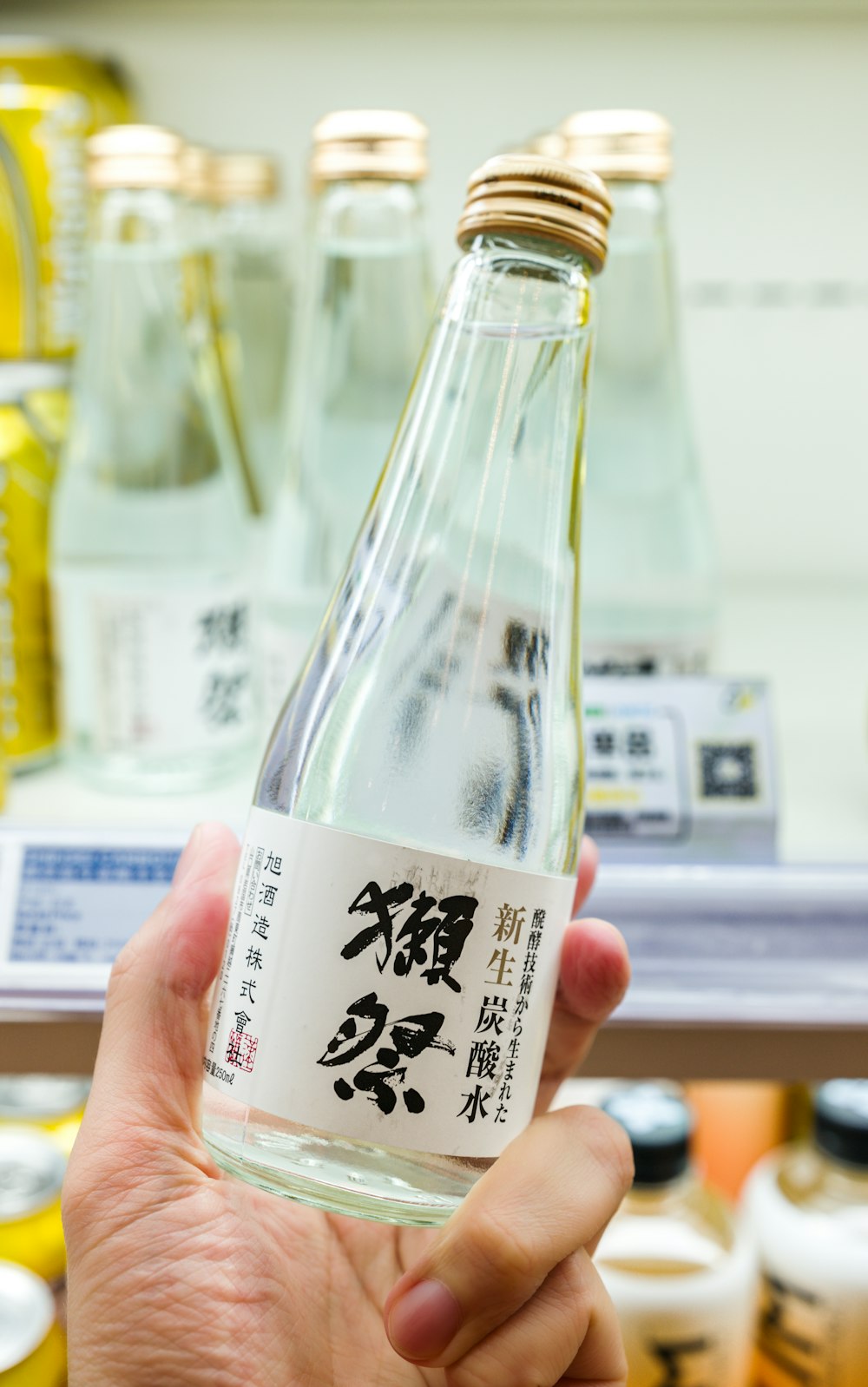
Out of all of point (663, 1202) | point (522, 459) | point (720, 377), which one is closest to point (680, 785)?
point (522, 459)

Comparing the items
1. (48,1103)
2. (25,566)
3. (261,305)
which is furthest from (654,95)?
(48,1103)

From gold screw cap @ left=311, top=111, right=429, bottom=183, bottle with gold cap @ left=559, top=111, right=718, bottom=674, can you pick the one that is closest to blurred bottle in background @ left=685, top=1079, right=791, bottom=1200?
bottle with gold cap @ left=559, top=111, right=718, bottom=674

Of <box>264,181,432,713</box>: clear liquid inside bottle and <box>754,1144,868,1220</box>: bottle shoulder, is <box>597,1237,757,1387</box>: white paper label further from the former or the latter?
<box>264,181,432,713</box>: clear liquid inside bottle

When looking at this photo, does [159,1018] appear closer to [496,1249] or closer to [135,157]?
[496,1249]

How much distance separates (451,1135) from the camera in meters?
0.39

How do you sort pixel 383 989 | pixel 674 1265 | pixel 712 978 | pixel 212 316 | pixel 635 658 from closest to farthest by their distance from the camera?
pixel 383 989 < pixel 712 978 < pixel 635 658 < pixel 674 1265 < pixel 212 316

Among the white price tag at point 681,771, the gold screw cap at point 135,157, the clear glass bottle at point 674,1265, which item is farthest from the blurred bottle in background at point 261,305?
the clear glass bottle at point 674,1265

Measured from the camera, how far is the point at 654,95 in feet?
2.89

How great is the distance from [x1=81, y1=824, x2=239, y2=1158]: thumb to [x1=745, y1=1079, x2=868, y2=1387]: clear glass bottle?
432mm

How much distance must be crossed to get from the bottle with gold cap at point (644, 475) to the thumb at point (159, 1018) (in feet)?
0.81

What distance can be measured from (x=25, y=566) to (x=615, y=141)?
0.35 m

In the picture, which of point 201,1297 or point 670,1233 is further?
point 670,1233

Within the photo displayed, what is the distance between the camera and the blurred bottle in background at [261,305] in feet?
2.78

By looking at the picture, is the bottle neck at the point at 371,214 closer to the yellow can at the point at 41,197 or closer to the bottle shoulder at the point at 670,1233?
the yellow can at the point at 41,197
